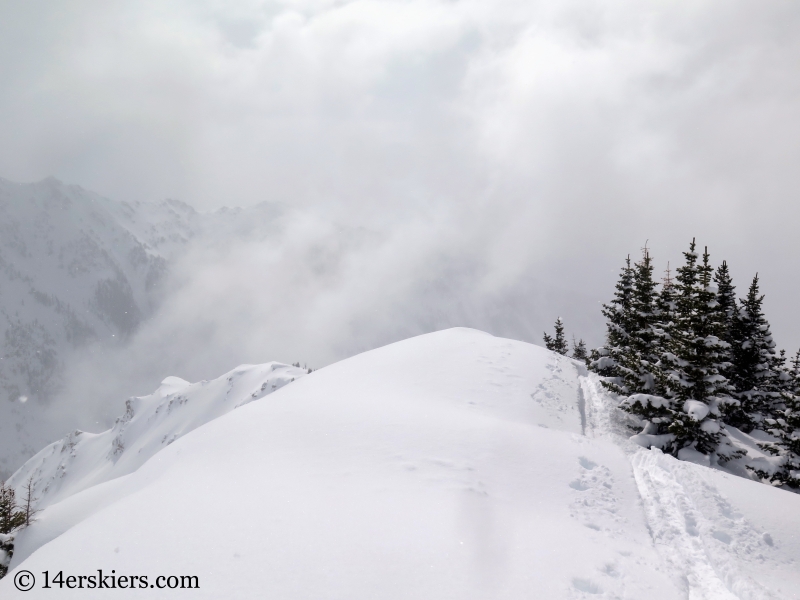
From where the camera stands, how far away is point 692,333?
59.3ft

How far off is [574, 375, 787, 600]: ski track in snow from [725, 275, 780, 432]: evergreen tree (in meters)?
20.1

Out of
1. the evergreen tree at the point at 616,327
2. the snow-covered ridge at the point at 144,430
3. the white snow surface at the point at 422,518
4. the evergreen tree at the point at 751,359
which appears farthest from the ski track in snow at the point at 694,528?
the snow-covered ridge at the point at 144,430

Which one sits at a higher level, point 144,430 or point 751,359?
point 144,430

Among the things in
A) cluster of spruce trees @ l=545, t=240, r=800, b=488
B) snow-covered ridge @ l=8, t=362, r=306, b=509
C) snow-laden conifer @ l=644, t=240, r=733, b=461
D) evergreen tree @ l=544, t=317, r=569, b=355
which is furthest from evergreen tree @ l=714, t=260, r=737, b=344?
snow-covered ridge @ l=8, t=362, r=306, b=509

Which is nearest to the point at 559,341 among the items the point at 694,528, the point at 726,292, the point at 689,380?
the point at 726,292

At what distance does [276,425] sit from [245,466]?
8.77 feet

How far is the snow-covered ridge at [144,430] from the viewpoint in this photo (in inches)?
4208

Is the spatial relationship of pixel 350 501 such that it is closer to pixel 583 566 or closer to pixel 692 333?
pixel 583 566

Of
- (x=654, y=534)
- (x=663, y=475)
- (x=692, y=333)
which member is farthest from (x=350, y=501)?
(x=692, y=333)

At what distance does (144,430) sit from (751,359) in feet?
490

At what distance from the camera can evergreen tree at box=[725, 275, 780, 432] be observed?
27047mm

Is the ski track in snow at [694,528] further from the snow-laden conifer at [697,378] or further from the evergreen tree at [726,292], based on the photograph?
the evergreen tree at [726,292]

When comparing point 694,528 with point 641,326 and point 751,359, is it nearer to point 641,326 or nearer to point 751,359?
point 641,326

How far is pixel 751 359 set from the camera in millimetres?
27453
